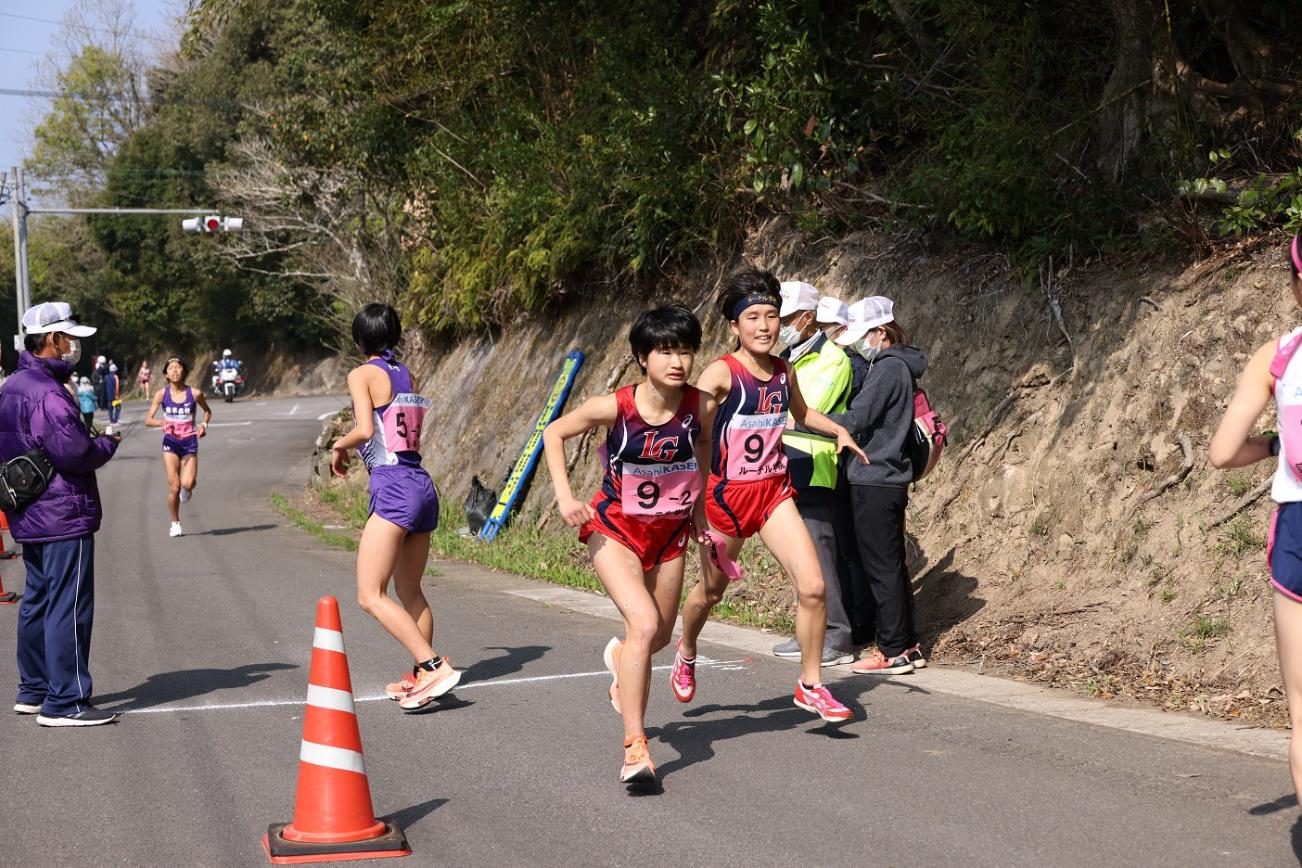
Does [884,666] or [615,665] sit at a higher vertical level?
[615,665]

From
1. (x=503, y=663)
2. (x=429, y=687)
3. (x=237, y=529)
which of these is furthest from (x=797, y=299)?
(x=237, y=529)

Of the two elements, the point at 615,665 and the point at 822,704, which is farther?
the point at 822,704

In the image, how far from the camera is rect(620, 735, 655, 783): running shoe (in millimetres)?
5559

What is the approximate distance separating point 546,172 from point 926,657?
33.2 ft

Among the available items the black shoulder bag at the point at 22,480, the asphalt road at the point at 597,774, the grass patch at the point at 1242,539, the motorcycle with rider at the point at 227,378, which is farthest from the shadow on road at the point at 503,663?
the motorcycle with rider at the point at 227,378

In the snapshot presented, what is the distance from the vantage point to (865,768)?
19.5 feet

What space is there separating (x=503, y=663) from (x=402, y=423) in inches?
75.6

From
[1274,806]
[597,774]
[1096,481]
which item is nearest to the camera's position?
[1274,806]

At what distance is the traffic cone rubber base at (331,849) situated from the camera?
4.86 metres

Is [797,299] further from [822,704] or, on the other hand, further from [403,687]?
[403,687]

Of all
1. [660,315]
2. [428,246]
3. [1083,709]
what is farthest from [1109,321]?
[428,246]

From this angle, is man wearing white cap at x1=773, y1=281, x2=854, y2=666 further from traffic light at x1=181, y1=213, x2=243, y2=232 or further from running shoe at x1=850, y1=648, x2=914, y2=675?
traffic light at x1=181, y1=213, x2=243, y2=232

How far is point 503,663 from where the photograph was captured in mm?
8664

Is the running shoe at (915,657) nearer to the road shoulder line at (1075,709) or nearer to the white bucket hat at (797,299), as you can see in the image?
the road shoulder line at (1075,709)
